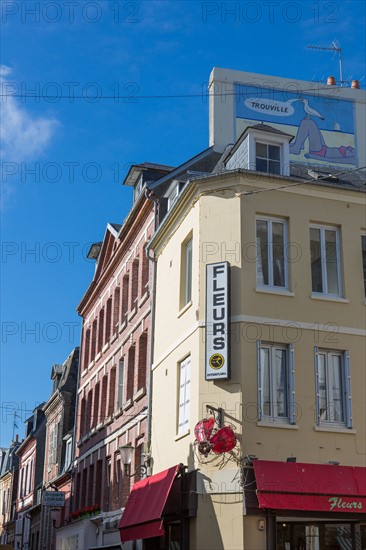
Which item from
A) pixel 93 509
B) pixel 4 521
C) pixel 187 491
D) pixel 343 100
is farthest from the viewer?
pixel 4 521

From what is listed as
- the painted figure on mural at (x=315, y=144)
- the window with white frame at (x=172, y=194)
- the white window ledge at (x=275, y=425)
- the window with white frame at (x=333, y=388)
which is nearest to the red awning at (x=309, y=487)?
the white window ledge at (x=275, y=425)

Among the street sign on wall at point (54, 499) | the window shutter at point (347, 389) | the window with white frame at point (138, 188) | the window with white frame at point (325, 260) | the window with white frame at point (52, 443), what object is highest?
the window with white frame at point (138, 188)

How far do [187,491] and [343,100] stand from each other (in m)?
19.7

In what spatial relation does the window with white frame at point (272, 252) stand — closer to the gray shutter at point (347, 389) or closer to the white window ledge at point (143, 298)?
the gray shutter at point (347, 389)

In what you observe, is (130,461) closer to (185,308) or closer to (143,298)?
(143,298)

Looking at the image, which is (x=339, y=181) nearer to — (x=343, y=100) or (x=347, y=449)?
(x=347, y=449)

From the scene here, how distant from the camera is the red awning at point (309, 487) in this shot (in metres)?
15.4

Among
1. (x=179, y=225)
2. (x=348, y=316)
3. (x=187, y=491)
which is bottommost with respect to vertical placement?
(x=187, y=491)

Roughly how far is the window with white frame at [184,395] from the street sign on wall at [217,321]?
1560 mm

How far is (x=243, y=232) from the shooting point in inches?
707

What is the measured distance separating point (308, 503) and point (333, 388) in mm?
2793

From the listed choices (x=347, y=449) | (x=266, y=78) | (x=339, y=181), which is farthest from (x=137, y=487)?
(x=266, y=78)

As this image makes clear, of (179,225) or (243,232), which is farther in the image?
(179,225)

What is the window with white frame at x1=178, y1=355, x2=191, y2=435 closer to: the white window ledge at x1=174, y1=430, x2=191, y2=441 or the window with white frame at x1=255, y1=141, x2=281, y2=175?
the white window ledge at x1=174, y1=430, x2=191, y2=441
